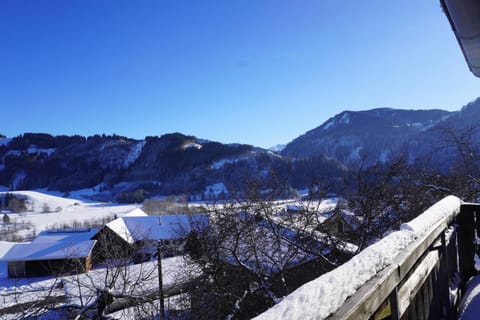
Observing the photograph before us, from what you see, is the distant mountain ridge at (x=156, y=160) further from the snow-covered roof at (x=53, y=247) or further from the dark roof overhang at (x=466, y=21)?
the dark roof overhang at (x=466, y=21)

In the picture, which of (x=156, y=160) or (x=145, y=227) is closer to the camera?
(x=145, y=227)

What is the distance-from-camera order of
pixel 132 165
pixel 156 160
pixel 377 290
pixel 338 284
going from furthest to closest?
pixel 132 165 → pixel 156 160 → pixel 377 290 → pixel 338 284

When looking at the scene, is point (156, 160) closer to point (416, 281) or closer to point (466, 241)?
point (466, 241)

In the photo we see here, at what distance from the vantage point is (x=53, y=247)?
106 ft

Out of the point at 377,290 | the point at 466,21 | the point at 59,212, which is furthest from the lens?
the point at 59,212

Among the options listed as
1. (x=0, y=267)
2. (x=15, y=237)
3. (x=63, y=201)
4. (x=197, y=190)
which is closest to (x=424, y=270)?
(x=0, y=267)

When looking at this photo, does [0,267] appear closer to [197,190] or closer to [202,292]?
[202,292]

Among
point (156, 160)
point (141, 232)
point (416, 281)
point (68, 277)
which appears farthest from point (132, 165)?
point (416, 281)

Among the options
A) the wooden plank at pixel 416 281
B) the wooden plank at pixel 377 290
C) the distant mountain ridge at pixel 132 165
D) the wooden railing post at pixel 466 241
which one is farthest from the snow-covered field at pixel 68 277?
the distant mountain ridge at pixel 132 165

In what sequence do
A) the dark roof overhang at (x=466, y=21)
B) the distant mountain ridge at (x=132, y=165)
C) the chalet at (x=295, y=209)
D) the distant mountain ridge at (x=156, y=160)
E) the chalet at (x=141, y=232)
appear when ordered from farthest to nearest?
1. the distant mountain ridge at (x=156, y=160)
2. the distant mountain ridge at (x=132, y=165)
3. the chalet at (x=141, y=232)
4. the chalet at (x=295, y=209)
5. the dark roof overhang at (x=466, y=21)

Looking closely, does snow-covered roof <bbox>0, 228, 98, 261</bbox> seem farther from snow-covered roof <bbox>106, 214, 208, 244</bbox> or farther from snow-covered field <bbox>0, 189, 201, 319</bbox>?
snow-covered roof <bbox>106, 214, 208, 244</bbox>

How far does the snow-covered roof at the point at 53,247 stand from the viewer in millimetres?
30656

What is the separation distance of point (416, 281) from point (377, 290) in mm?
742

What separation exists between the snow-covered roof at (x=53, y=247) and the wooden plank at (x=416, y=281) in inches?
1253
